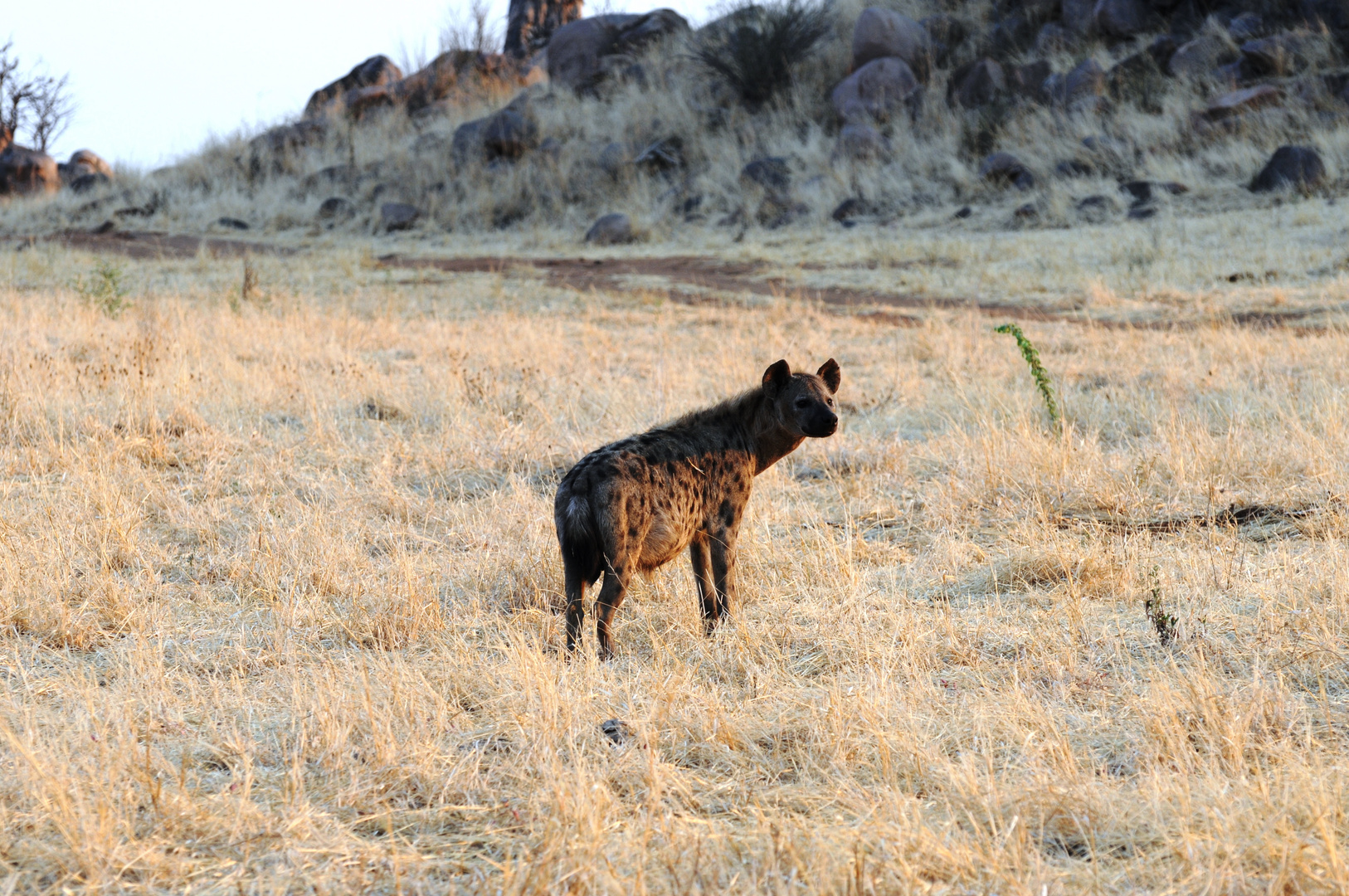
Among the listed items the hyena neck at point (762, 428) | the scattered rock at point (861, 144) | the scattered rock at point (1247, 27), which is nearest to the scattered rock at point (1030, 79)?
the scattered rock at point (861, 144)

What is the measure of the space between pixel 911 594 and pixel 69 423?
5753 mm

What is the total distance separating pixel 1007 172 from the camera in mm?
23047

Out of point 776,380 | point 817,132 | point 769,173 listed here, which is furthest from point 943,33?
point 776,380

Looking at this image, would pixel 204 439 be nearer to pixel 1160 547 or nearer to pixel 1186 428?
pixel 1160 547

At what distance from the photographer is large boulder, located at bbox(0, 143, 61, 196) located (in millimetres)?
35750

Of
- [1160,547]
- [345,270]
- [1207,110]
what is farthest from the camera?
[1207,110]

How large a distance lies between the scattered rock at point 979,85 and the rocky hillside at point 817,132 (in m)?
0.06

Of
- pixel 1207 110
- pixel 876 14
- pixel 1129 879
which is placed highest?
pixel 876 14

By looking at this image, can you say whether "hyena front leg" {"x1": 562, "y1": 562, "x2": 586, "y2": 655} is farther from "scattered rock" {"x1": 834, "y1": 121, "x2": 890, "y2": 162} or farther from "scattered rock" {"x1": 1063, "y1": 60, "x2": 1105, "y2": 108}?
"scattered rock" {"x1": 1063, "y1": 60, "x2": 1105, "y2": 108}

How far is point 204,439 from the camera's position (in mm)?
7219

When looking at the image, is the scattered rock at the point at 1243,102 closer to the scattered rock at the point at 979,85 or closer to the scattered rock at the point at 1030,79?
the scattered rock at the point at 1030,79

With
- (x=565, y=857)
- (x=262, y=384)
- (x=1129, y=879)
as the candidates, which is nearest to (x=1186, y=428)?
(x=1129, y=879)

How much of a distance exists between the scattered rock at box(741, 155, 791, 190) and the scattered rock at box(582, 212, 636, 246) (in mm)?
3267

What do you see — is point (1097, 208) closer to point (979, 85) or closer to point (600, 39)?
point (979, 85)
